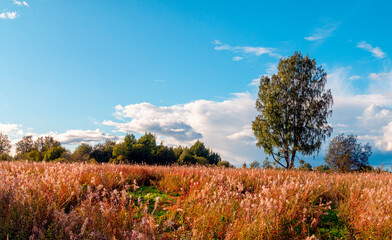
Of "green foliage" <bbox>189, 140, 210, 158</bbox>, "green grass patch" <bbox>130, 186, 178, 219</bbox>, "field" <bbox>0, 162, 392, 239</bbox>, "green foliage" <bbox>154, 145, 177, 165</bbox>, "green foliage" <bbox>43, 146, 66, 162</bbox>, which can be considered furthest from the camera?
"green foliage" <bbox>189, 140, 210, 158</bbox>

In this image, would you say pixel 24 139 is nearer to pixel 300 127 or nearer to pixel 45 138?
pixel 45 138

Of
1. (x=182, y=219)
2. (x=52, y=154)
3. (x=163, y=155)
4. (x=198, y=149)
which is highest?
(x=198, y=149)

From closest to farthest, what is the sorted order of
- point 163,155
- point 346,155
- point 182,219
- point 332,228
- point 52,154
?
point 182,219 → point 332,228 → point 346,155 → point 52,154 → point 163,155

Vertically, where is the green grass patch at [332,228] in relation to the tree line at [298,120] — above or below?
below

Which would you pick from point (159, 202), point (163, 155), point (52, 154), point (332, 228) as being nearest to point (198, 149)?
point (163, 155)

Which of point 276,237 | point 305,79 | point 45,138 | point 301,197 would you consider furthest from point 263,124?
point 45,138

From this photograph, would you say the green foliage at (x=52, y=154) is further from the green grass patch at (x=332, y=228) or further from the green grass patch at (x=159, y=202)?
the green grass patch at (x=332, y=228)

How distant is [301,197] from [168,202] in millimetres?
3030

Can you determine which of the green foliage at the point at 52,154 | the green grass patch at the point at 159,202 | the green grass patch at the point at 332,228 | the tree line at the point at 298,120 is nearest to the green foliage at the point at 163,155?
the green foliage at the point at 52,154

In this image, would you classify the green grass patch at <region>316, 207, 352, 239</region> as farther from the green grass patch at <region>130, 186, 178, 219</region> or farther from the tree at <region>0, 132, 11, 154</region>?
the tree at <region>0, 132, 11, 154</region>

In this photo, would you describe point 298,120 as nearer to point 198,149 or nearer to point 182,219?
point 182,219

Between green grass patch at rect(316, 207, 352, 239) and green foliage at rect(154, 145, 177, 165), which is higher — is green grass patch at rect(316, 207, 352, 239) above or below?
below

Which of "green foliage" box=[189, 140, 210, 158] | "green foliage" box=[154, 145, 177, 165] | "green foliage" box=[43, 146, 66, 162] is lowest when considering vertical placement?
"green foliage" box=[43, 146, 66, 162]

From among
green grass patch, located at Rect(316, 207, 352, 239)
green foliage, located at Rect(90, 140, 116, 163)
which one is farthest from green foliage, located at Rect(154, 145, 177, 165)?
green grass patch, located at Rect(316, 207, 352, 239)
